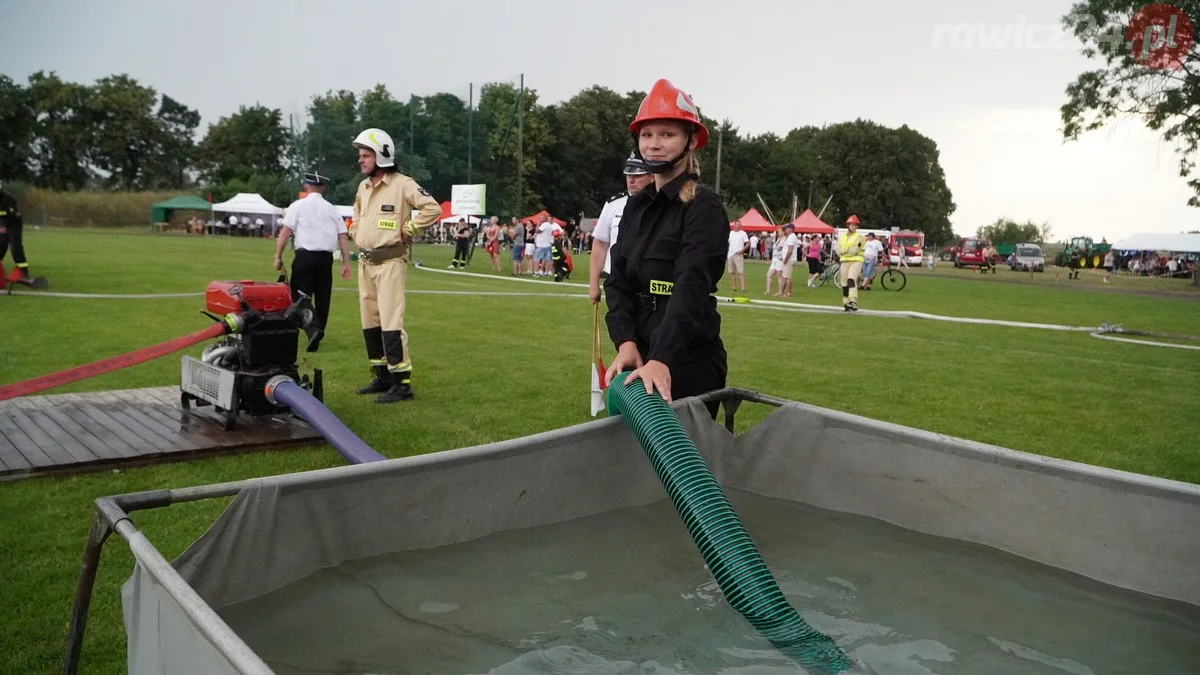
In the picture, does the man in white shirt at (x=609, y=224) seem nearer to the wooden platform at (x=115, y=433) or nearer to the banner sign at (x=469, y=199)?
the wooden platform at (x=115, y=433)

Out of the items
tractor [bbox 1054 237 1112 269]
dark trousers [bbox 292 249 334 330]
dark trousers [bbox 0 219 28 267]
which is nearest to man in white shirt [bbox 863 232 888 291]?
dark trousers [bbox 292 249 334 330]

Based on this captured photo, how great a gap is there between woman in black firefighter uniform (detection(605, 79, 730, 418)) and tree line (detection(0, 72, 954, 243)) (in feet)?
131

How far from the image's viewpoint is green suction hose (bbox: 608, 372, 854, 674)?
112 inches

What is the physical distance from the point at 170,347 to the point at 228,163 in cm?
9987

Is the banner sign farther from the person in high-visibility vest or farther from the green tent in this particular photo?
the green tent

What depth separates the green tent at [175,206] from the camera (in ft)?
217

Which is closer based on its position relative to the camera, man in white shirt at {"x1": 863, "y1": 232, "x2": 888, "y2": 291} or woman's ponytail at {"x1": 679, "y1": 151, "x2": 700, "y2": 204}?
woman's ponytail at {"x1": 679, "y1": 151, "x2": 700, "y2": 204}

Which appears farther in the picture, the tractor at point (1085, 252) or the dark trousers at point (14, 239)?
the tractor at point (1085, 252)

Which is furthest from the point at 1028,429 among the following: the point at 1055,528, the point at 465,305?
the point at 465,305

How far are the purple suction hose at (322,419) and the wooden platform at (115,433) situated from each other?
374 mm

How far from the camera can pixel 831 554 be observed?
12.7 ft

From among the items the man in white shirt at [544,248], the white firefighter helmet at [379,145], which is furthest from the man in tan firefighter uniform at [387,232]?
the man in white shirt at [544,248]

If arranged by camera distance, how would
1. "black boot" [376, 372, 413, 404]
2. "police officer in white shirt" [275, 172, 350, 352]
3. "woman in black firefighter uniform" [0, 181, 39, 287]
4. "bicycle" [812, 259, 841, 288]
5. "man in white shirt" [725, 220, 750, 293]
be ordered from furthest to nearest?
"bicycle" [812, 259, 841, 288], "man in white shirt" [725, 220, 750, 293], "woman in black firefighter uniform" [0, 181, 39, 287], "police officer in white shirt" [275, 172, 350, 352], "black boot" [376, 372, 413, 404]

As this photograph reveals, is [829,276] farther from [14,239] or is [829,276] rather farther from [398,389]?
[398,389]
